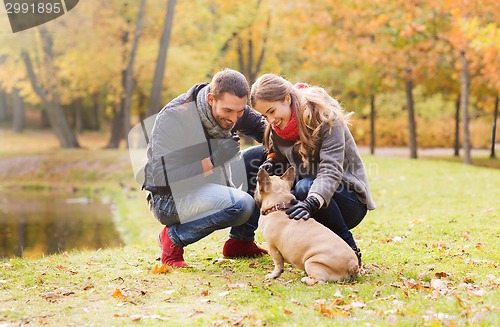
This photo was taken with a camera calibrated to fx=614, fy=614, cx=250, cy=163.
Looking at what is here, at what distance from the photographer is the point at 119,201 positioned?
→ 1750cm

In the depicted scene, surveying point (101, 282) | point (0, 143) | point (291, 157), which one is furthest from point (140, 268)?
point (0, 143)

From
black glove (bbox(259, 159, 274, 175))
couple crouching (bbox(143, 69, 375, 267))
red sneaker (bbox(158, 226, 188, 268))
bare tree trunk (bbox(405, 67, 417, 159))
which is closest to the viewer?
couple crouching (bbox(143, 69, 375, 267))

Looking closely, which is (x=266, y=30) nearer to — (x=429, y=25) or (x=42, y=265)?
(x=429, y=25)

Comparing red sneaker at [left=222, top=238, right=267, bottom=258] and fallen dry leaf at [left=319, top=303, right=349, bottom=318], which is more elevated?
fallen dry leaf at [left=319, top=303, right=349, bottom=318]

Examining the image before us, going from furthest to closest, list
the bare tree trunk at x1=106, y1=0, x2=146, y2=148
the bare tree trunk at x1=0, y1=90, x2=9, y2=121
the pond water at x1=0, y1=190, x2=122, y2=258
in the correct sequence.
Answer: the bare tree trunk at x1=0, y1=90, x2=9, y2=121 → the bare tree trunk at x1=106, y1=0, x2=146, y2=148 → the pond water at x1=0, y1=190, x2=122, y2=258

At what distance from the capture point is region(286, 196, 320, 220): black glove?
4645 millimetres

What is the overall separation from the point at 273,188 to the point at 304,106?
74 centimetres

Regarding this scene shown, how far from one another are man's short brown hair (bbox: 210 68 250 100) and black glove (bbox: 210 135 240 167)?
2.17 feet

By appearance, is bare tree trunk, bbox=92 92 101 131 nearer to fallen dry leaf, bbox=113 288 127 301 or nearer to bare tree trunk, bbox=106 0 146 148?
bare tree trunk, bbox=106 0 146 148

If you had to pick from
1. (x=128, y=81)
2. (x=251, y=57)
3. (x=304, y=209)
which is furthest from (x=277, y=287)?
(x=251, y=57)

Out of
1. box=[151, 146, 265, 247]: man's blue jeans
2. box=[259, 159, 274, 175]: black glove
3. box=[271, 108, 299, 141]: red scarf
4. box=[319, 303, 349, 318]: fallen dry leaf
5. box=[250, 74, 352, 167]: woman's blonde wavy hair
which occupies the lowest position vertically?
box=[319, 303, 349, 318]: fallen dry leaf

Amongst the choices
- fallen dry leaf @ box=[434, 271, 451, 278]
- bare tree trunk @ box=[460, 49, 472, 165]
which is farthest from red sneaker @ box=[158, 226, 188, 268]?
bare tree trunk @ box=[460, 49, 472, 165]

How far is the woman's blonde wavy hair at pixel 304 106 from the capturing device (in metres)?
5.07

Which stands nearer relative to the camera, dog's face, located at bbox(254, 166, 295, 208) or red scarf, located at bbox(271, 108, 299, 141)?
dog's face, located at bbox(254, 166, 295, 208)
